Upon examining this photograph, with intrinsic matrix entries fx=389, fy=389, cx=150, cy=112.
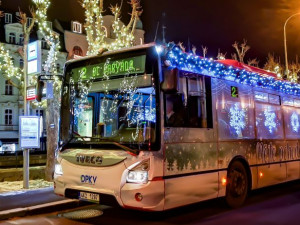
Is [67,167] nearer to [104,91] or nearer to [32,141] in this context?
[104,91]

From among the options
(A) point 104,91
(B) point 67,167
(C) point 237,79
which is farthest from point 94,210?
(C) point 237,79

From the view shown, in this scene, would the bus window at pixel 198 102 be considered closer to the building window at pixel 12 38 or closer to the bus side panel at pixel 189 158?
the bus side panel at pixel 189 158

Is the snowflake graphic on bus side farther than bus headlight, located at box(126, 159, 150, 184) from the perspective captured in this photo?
Yes

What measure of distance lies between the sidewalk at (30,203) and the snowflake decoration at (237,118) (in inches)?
163

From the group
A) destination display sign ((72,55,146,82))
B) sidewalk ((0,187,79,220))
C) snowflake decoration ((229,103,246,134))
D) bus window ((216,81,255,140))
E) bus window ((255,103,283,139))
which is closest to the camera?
destination display sign ((72,55,146,82))

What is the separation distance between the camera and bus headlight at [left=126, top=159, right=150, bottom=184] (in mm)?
6789

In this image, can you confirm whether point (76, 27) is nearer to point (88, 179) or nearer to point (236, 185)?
point (236, 185)

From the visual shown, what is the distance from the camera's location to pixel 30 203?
8875 mm

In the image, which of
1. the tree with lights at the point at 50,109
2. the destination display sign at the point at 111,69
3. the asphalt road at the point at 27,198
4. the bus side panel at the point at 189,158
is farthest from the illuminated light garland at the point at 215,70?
the tree with lights at the point at 50,109

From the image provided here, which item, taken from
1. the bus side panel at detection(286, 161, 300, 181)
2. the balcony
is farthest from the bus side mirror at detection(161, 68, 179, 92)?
the balcony

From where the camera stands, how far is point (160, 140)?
→ 6957 mm

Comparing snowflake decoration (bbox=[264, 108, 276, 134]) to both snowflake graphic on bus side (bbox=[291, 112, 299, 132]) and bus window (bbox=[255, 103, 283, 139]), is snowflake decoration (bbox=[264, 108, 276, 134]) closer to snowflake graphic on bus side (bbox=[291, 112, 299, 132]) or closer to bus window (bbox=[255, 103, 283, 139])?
bus window (bbox=[255, 103, 283, 139])

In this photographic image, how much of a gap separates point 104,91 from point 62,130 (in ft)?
4.08

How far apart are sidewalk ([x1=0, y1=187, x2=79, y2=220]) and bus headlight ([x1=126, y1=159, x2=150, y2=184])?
279 cm
